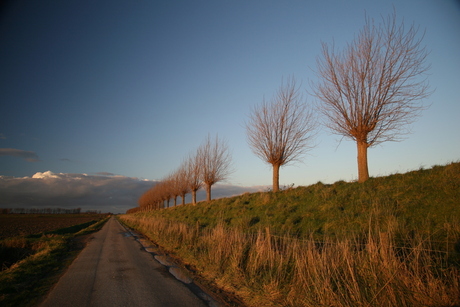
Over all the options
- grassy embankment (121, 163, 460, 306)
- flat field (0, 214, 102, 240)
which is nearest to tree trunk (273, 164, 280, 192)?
grassy embankment (121, 163, 460, 306)

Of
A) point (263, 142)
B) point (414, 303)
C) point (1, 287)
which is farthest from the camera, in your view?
point (263, 142)

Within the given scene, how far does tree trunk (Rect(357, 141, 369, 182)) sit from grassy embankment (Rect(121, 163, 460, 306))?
110 cm

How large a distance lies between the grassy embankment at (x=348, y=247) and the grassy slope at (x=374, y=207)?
39mm

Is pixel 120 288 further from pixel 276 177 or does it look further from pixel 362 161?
pixel 276 177

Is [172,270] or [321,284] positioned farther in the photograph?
[172,270]

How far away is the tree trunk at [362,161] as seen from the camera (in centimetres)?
1330

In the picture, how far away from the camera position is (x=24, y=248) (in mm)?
14188

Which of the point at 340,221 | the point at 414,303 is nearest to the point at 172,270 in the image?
the point at 414,303

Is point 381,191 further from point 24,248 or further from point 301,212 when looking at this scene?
point 24,248

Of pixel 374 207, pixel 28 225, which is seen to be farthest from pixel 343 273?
pixel 28 225

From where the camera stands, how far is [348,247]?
15.7ft

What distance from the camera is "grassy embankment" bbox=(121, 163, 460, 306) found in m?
3.91

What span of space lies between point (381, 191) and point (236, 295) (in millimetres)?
8722

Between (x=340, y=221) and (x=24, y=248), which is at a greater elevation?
(x=340, y=221)
